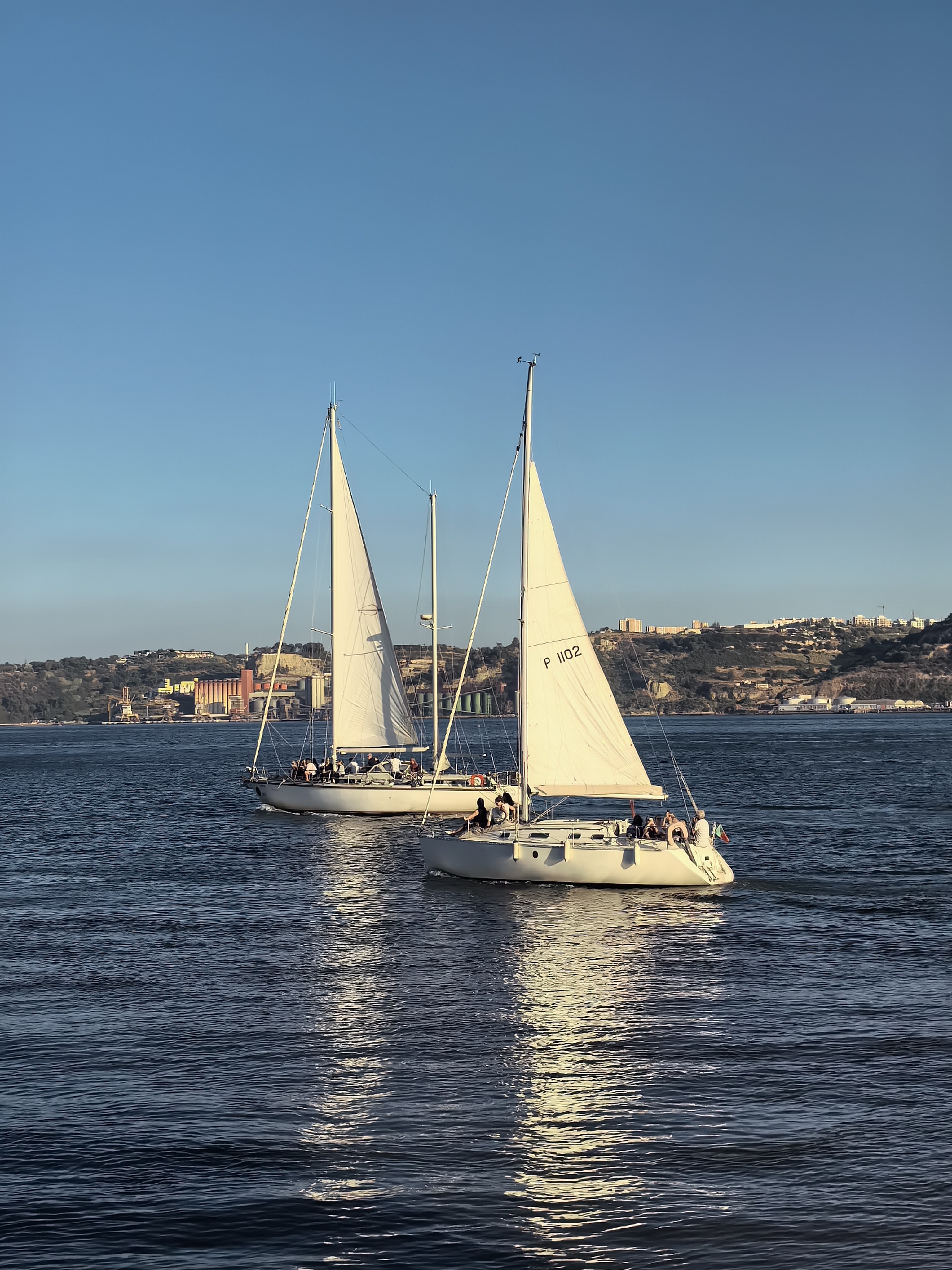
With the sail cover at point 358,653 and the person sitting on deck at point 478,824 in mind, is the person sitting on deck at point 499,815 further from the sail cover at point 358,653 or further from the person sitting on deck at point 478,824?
the sail cover at point 358,653

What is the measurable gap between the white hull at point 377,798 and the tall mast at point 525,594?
17.1 metres

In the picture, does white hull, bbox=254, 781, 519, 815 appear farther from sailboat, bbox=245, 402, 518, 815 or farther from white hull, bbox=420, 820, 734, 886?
white hull, bbox=420, 820, 734, 886

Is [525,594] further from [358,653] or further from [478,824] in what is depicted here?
[358,653]

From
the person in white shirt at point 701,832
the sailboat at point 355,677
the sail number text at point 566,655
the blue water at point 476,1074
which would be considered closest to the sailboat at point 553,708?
the sail number text at point 566,655

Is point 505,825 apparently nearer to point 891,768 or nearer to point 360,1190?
point 360,1190

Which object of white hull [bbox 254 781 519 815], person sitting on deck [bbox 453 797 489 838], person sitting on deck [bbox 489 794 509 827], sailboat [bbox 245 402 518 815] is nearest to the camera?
person sitting on deck [bbox 453 797 489 838]

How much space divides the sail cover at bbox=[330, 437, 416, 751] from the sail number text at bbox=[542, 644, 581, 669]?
24385 mm

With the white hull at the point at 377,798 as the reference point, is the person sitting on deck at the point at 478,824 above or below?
above

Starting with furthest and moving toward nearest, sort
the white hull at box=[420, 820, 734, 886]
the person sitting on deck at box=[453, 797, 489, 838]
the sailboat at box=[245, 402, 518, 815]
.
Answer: the sailboat at box=[245, 402, 518, 815] < the person sitting on deck at box=[453, 797, 489, 838] < the white hull at box=[420, 820, 734, 886]

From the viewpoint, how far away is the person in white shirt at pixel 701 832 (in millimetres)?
34812

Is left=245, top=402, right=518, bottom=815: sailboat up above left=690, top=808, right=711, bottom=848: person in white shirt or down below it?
above

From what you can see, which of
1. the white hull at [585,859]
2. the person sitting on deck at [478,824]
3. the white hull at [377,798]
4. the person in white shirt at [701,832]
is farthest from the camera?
the white hull at [377,798]

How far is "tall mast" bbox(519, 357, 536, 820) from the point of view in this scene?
121ft

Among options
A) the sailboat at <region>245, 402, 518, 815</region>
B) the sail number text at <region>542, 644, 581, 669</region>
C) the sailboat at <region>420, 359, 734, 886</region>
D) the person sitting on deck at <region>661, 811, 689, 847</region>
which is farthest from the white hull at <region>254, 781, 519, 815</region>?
the person sitting on deck at <region>661, 811, 689, 847</region>
